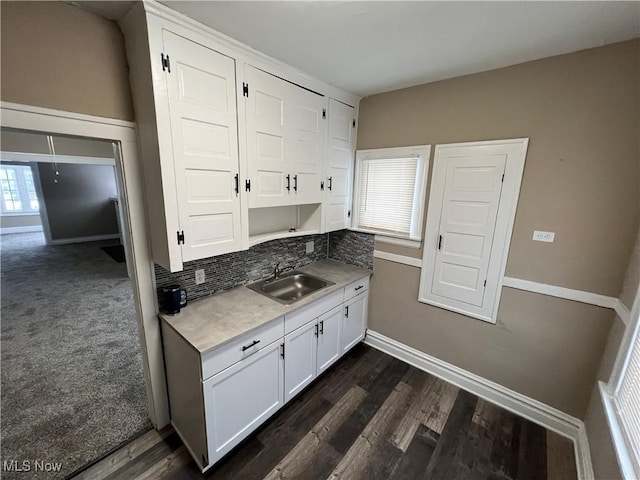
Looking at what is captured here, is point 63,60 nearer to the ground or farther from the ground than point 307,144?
farther from the ground

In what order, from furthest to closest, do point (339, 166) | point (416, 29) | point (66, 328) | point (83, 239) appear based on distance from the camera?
point (83, 239)
point (66, 328)
point (339, 166)
point (416, 29)

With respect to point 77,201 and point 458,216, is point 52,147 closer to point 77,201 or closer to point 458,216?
point 77,201

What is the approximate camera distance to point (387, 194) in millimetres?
2525

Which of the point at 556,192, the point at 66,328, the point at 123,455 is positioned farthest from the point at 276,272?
the point at 66,328

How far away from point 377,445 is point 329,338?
0.82 meters

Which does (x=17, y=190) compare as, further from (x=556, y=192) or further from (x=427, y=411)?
(x=556, y=192)

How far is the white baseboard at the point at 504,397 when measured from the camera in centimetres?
173

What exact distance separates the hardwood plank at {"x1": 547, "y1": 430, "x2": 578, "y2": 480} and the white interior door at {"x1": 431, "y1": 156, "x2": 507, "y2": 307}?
101 cm

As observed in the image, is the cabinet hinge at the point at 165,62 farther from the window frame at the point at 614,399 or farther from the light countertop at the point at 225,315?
the window frame at the point at 614,399

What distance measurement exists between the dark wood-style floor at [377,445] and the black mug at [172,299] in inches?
37.1

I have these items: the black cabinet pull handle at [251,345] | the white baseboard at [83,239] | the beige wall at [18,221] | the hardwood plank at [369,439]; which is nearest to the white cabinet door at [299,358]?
the black cabinet pull handle at [251,345]

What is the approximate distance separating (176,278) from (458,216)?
2.24 metres

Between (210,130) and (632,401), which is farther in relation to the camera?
(210,130)

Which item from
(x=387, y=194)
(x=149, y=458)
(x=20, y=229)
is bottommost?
(x=149, y=458)
